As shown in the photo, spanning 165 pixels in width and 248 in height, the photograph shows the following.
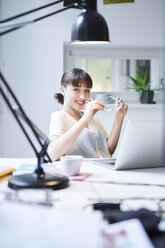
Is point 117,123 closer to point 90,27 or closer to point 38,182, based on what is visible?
point 90,27

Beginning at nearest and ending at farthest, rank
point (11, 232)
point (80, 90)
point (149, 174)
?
point (11, 232)
point (149, 174)
point (80, 90)

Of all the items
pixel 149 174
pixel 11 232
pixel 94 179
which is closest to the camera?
pixel 11 232

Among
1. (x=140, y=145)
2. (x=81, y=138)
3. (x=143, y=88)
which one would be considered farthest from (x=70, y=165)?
(x=143, y=88)

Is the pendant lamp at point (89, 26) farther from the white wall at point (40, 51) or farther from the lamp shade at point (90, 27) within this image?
the white wall at point (40, 51)

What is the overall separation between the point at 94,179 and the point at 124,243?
2.07ft

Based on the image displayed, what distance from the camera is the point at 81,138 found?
1.91 meters

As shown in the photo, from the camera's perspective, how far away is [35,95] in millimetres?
3156

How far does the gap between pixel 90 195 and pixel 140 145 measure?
39 centimetres

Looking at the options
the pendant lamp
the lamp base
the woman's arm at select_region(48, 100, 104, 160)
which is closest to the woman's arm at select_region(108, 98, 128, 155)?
the woman's arm at select_region(48, 100, 104, 160)

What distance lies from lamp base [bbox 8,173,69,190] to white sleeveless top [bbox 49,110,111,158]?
0.75 m

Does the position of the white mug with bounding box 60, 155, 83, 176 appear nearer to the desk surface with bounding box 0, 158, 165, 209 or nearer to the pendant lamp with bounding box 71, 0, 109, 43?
the desk surface with bounding box 0, 158, 165, 209

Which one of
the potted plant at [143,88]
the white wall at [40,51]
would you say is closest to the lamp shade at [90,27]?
the white wall at [40,51]

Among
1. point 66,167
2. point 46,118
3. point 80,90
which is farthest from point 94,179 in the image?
point 46,118

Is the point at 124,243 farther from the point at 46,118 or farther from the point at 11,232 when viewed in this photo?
the point at 46,118
